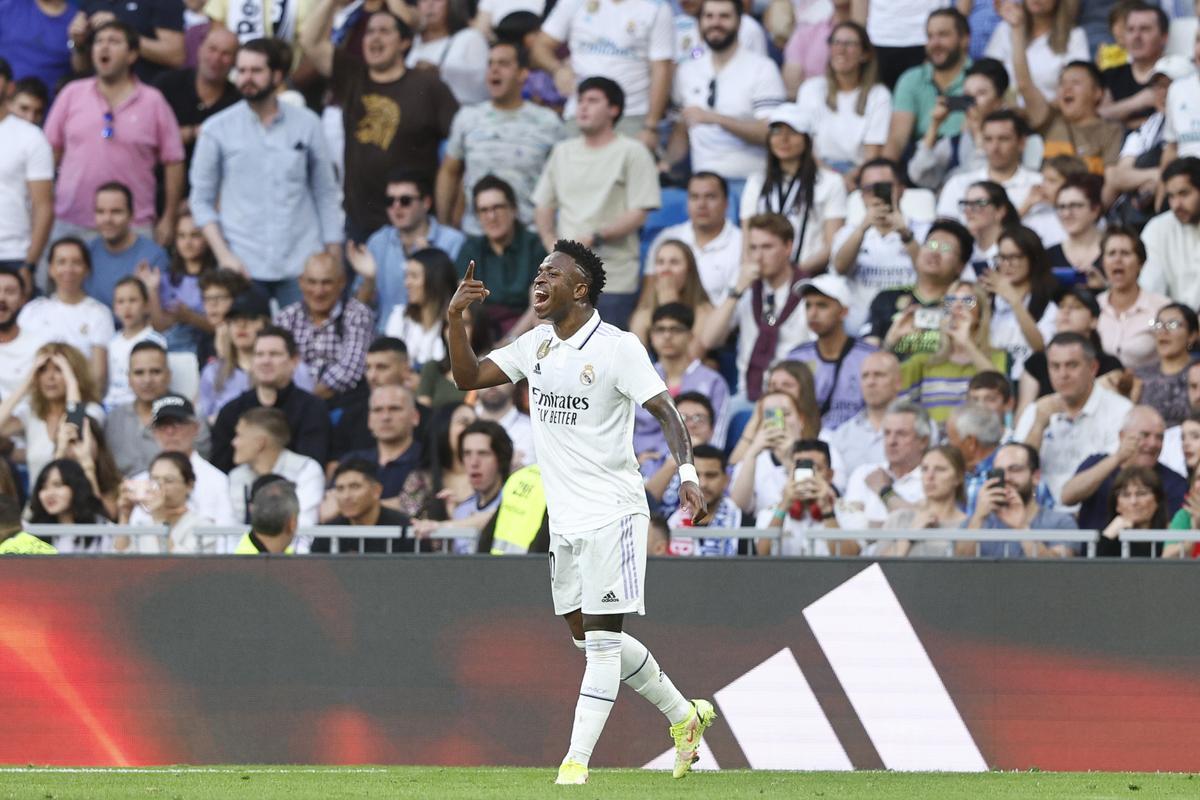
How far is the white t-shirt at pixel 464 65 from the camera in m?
17.6

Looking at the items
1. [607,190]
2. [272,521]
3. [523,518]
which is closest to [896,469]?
[523,518]

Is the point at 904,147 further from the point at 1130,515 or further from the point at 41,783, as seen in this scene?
the point at 41,783

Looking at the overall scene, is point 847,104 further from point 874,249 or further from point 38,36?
point 38,36

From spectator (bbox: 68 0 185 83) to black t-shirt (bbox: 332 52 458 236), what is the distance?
2.14 m

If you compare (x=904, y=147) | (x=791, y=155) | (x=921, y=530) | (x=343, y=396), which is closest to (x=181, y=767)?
(x=921, y=530)

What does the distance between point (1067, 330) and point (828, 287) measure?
1751 millimetres

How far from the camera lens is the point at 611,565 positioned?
874cm

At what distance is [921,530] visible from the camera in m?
10.8

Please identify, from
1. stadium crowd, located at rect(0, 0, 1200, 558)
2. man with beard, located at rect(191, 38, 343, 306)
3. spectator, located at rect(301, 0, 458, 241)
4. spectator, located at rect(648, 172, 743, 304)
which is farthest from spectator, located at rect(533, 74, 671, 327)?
man with beard, located at rect(191, 38, 343, 306)

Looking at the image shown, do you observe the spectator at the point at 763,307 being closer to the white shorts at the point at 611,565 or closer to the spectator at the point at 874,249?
the spectator at the point at 874,249

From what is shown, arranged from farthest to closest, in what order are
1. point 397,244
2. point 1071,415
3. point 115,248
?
point 115,248 → point 397,244 → point 1071,415

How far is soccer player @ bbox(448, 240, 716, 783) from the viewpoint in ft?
28.7

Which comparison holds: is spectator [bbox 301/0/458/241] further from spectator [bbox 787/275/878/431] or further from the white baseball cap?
spectator [bbox 787/275/878/431]

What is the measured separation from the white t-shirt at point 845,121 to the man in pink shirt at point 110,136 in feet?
18.1
